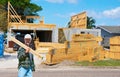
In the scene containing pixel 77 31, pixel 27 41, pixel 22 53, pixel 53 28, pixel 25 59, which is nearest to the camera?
pixel 27 41

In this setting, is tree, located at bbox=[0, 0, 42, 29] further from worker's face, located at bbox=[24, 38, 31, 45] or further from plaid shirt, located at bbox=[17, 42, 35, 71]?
worker's face, located at bbox=[24, 38, 31, 45]

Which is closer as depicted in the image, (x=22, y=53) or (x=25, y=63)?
(x=22, y=53)

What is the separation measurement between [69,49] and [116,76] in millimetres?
6900

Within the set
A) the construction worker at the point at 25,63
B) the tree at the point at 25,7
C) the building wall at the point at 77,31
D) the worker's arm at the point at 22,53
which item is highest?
the tree at the point at 25,7

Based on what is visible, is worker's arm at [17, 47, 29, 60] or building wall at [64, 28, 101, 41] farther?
building wall at [64, 28, 101, 41]

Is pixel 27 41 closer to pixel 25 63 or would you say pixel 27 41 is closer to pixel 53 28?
pixel 25 63

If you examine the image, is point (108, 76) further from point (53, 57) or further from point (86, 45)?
point (86, 45)

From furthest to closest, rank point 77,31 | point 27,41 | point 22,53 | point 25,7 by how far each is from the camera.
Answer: point 25,7, point 77,31, point 22,53, point 27,41

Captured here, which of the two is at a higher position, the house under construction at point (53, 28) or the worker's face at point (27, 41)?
the house under construction at point (53, 28)

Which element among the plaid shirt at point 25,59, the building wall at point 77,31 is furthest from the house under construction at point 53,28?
the plaid shirt at point 25,59

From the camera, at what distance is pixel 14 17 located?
4356 cm

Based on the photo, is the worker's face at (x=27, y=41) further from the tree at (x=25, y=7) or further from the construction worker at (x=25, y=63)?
the tree at (x=25, y=7)

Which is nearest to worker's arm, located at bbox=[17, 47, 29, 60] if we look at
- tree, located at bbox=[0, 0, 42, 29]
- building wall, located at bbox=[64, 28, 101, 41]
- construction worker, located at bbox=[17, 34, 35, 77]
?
construction worker, located at bbox=[17, 34, 35, 77]

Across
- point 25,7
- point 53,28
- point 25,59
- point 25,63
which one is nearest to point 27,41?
point 25,59
